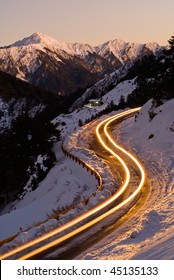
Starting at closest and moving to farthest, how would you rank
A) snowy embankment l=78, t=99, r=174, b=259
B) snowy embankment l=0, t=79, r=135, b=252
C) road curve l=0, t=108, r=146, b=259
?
snowy embankment l=78, t=99, r=174, b=259 < road curve l=0, t=108, r=146, b=259 < snowy embankment l=0, t=79, r=135, b=252

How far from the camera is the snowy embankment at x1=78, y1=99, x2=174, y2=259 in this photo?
15555 mm

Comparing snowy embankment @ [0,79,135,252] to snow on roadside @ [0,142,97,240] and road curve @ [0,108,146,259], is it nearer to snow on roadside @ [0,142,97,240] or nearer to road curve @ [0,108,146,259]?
snow on roadside @ [0,142,97,240]

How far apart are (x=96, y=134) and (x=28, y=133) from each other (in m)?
13.8

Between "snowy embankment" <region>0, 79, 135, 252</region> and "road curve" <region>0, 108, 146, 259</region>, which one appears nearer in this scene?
"road curve" <region>0, 108, 146, 259</region>

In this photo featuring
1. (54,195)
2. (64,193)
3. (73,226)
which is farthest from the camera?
→ (54,195)

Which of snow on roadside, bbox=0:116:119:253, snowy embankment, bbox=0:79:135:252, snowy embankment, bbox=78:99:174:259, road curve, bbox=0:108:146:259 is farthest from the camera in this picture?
snow on roadside, bbox=0:116:119:253

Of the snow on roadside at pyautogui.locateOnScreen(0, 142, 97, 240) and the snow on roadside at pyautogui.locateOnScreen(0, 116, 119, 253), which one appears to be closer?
the snow on roadside at pyautogui.locateOnScreen(0, 116, 119, 253)

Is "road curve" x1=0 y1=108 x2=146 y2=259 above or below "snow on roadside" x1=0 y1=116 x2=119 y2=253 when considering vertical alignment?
below

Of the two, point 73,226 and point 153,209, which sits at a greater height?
point 153,209

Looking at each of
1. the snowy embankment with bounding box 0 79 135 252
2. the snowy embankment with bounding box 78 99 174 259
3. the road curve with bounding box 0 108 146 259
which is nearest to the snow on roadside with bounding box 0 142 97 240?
the snowy embankment with bounding box 0 79 135 252

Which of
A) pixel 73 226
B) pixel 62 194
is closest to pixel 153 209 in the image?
pixel 73 226

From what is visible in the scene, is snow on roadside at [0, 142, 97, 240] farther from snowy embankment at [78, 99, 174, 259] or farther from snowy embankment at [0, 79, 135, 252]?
snowy embankment at [78, 99, 174, 259]

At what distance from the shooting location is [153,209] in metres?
21.7

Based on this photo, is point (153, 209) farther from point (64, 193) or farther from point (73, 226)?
point (64, 193)
